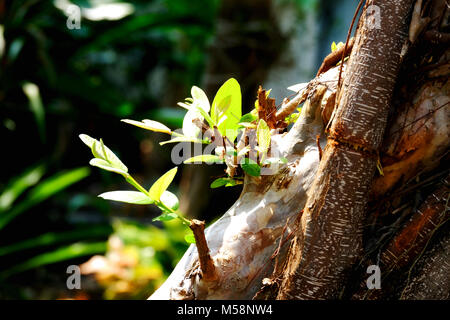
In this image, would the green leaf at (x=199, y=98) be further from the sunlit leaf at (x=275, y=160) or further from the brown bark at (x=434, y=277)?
the brown bark at (x=434, y=277)

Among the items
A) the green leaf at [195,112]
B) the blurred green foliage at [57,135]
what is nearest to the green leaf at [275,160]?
the green leaf at [195,112]

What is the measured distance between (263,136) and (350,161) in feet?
0.44

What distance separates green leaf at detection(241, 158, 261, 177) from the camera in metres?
0.70

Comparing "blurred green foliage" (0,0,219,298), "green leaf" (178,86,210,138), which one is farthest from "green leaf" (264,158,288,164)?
"blurred green foliage" (0,0,219,298)

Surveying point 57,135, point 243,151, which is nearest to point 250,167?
point 243,151

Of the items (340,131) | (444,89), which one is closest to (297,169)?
(340,131)

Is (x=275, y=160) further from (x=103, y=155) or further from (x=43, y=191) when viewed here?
(x=43, y=191)

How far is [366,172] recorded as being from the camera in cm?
65

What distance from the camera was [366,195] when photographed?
2.17 ft

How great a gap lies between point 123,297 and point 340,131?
6.44 feet

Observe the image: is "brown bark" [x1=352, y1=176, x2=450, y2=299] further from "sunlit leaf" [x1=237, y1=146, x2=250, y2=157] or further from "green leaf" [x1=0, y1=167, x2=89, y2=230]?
"green leaf" [x1=0, y1=167, x2=89, y2=230]

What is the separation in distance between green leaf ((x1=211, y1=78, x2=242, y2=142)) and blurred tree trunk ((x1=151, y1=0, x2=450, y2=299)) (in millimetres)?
96

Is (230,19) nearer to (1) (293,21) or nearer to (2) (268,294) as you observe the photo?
(1) (293,21)

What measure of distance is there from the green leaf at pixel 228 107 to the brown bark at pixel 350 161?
0.52 feet
